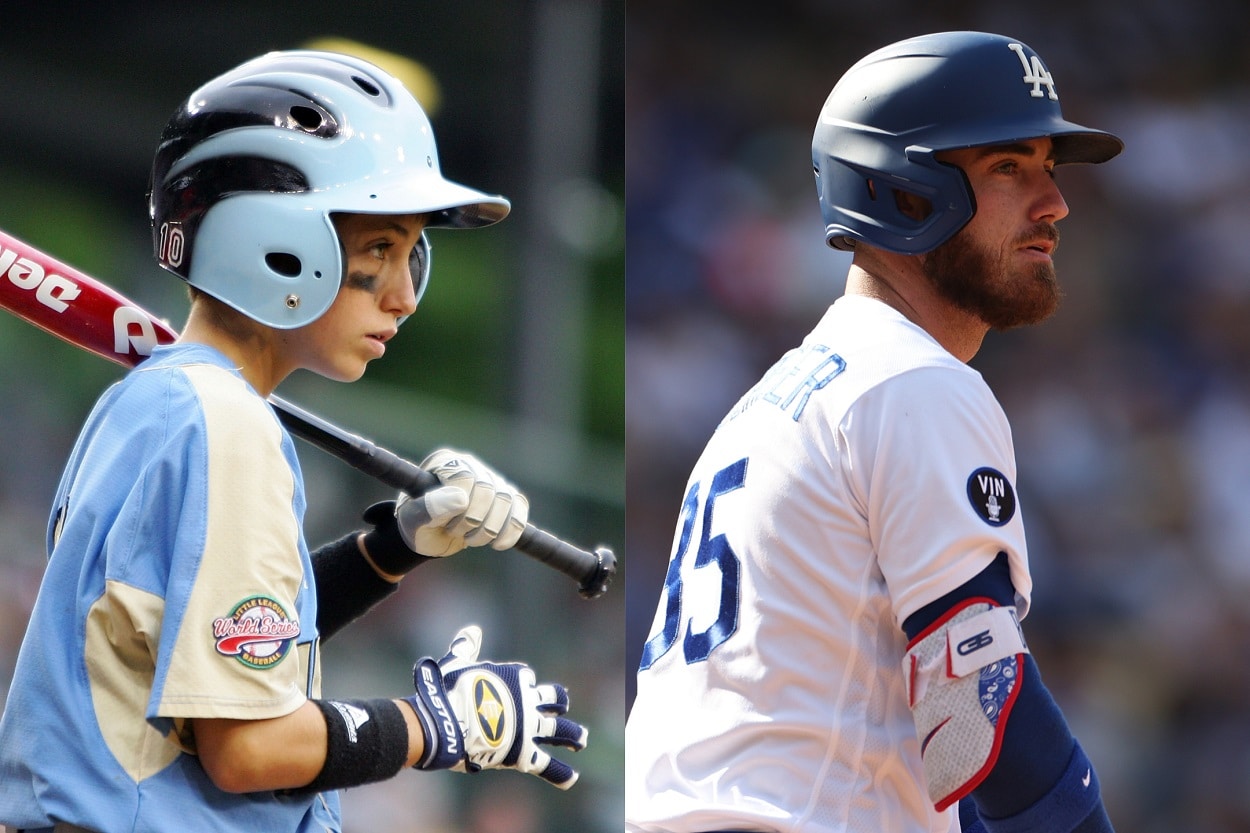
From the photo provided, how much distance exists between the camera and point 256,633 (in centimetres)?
169

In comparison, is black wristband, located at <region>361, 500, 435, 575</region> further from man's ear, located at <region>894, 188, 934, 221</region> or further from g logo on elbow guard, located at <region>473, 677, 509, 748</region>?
man's ear, located at <region>894, 188, 934, 221</region>

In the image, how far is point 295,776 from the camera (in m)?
1.71

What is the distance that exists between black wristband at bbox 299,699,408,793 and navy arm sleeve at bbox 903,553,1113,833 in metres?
0.76

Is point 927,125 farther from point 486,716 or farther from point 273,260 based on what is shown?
point 486,716

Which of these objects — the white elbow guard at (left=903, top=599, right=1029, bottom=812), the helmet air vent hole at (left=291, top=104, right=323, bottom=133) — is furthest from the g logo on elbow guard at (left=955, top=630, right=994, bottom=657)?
the helmet air vent hole at (left=291, top=104, right=323, bottom=133)

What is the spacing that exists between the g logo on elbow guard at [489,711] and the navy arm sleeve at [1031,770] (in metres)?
0.60

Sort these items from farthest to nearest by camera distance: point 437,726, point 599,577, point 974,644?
point 599,577 → point 974,644 → point 437,726

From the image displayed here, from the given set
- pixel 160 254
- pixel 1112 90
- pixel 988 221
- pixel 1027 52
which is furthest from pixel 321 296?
pixel 1112 90

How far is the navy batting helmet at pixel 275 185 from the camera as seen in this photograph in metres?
1.96

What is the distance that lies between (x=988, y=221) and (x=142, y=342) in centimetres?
147

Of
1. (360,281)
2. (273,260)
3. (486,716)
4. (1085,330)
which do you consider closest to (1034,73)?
A: (360,281)

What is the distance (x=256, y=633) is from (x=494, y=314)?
171 inches

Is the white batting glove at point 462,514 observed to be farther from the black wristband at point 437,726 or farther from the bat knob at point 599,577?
the black wristband at point 437,726

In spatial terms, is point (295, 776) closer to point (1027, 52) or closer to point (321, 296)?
point (321, 296)
